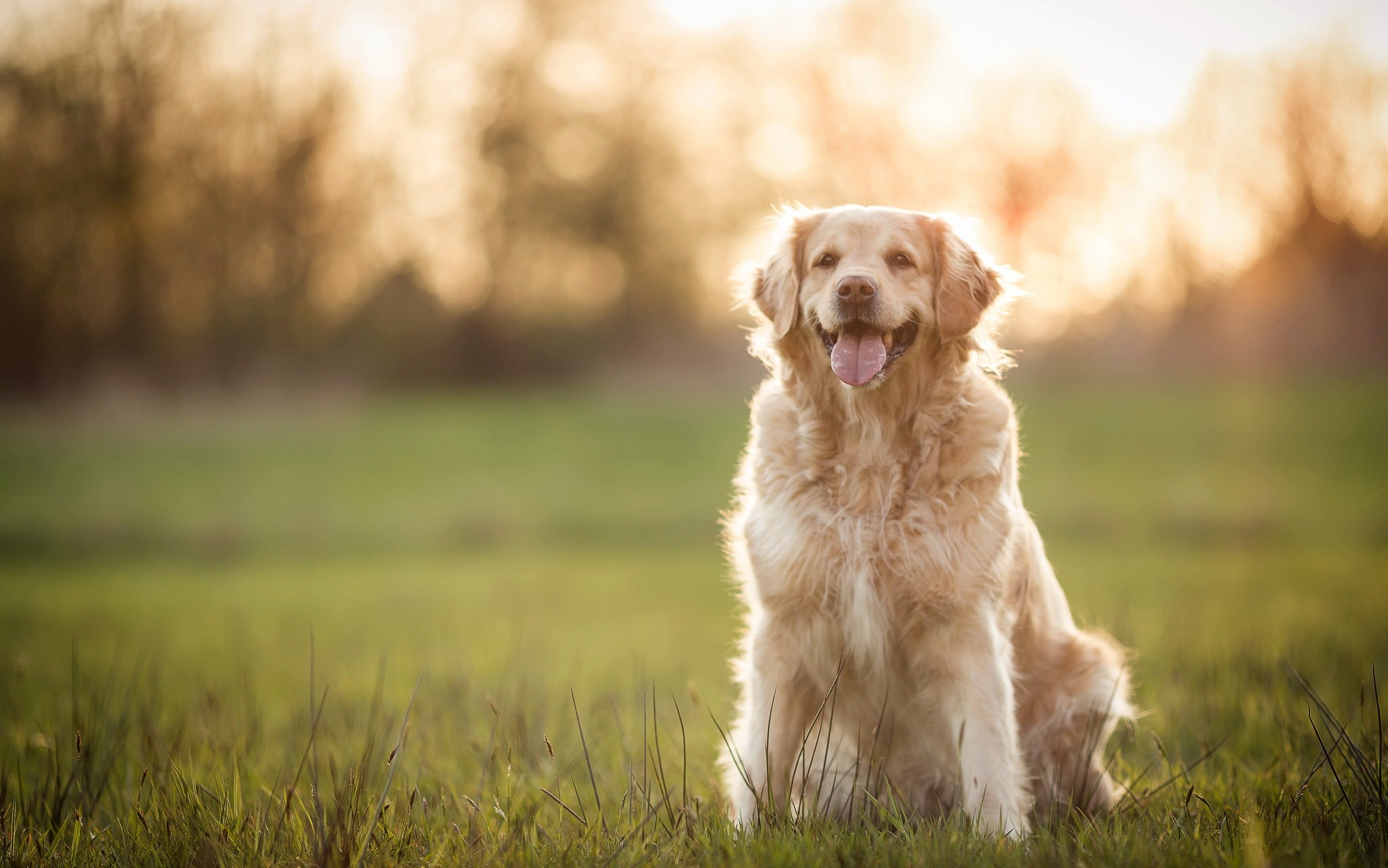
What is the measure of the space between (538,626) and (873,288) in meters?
7.06

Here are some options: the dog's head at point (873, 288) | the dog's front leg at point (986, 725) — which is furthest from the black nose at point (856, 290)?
the dog's front leg at point (986, 725)

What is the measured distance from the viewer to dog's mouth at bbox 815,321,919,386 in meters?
3.16

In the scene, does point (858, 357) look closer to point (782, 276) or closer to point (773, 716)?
point (782, 276)

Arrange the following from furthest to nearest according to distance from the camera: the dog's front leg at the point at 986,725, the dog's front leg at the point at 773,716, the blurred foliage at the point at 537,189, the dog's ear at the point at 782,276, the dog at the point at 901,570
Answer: the blurred foliage at the point at 537,189, the dog's ear at the point at 782,276, the dog's front leg at the point at 773,716, the dog at the point at 901,570, the dog's front leg at the point at 986,725

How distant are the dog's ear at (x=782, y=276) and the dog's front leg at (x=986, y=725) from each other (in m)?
1.28

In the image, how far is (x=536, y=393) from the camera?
108 ft

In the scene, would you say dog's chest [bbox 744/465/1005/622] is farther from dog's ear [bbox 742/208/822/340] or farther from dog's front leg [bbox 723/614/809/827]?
dog's ear [bbox 742/208/822/340]

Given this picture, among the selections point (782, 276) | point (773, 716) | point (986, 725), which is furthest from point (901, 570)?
point (782, 276)

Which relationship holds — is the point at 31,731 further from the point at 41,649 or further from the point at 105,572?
the point at 105,572

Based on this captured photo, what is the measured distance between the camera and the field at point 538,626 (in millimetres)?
2520

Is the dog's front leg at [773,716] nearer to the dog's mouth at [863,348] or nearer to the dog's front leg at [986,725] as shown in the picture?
the dog's front leg at [986,725]

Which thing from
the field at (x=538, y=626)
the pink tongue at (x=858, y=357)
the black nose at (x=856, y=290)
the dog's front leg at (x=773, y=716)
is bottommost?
the field at (x=538, y=626)

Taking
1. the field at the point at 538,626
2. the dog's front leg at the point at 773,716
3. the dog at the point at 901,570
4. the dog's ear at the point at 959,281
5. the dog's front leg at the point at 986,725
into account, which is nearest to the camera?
the field at the point at 538,626

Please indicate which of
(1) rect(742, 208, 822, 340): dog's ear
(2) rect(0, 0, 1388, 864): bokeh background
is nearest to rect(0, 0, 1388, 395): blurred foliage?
(2) rect(0, 0, 1388, 864): bokeh background
